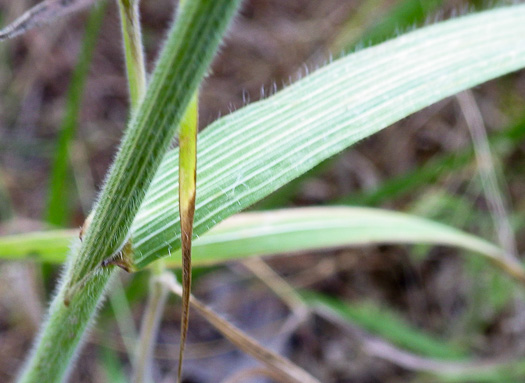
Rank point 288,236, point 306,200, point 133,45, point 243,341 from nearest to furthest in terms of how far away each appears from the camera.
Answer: point 133,45 < point 243,341 < point 288,236 < point 306,200

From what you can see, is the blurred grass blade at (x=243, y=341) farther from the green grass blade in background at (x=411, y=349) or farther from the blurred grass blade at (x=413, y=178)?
the blurred grass blade at (x=413, y=178)

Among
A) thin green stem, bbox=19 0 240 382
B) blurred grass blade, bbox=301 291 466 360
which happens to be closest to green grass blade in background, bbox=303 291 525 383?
blurred grass blade, bbox=301 291 466 360

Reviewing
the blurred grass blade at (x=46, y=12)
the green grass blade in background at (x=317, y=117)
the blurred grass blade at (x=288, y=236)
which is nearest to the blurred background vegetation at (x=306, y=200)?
the blurred grass blade at (x=288, y=236)

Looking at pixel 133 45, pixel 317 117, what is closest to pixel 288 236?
pixel 317 117

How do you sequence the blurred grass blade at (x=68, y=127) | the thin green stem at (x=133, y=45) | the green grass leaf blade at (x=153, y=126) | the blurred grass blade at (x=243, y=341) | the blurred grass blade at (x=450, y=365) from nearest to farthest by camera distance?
1. the green grass leaf blade at (x=153, y=126)
2. the thin green stem at (x=133, y=45)
3. the blurred grass blade at (x=243, y=341)
4. the blurred grass blade at (x=450, y=365)
5. the blurred grass blade at (x=68, y=127)

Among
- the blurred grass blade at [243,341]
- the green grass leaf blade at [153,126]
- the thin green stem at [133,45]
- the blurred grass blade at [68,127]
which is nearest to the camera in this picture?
the green grass leaf blade at [153,126]

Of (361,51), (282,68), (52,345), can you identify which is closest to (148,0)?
(282,68)

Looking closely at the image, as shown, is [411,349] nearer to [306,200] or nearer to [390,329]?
[390,329]
